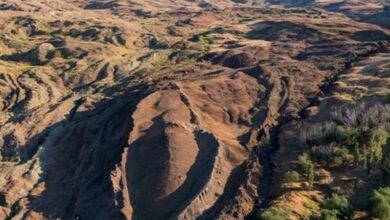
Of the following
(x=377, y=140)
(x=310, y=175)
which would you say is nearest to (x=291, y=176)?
(x=310, y=175)

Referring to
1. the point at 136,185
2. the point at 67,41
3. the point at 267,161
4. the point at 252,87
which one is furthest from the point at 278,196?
the point at 67,41

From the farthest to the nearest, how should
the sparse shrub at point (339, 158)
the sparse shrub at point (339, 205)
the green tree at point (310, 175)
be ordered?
the sparse shrub at point (339, 158) → the green tree at point (310, 175) → the sparse shrub at point (339, 205)

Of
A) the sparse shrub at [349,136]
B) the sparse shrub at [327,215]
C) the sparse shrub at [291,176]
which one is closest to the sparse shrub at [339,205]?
the sparse shrub at [327,215]

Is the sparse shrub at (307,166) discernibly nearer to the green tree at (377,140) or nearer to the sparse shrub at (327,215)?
the sparse shrub at (327,215)

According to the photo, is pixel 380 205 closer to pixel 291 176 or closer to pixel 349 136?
pixel 291 176

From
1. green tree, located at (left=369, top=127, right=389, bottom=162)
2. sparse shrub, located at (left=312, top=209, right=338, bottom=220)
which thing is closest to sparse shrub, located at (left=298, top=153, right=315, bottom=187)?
sparse shrub, located at (left=312, top=209, right=338, bottom=220)

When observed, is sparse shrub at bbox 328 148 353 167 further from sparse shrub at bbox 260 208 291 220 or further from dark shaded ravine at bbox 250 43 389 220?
sparse shrub at bbox 260 208 291 220

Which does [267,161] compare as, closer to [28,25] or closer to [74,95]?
[74,95]
